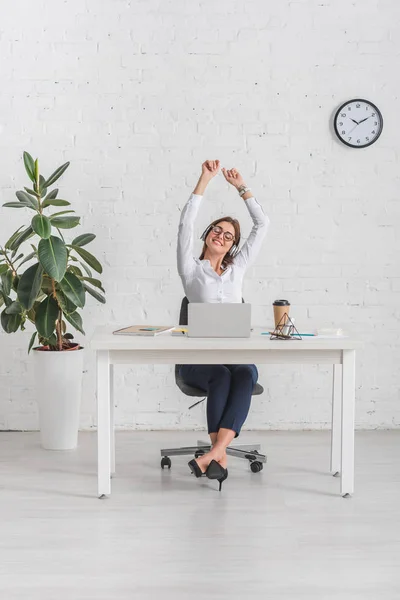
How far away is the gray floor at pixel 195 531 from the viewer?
235cm

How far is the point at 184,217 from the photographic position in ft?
12.1

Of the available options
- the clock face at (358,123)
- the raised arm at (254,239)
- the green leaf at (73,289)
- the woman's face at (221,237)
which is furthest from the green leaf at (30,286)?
the clock face at (358,123)

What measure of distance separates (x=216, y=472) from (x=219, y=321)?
639 millimetres

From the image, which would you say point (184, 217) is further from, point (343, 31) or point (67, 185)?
point (343, 31)

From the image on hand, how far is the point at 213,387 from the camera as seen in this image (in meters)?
3.47

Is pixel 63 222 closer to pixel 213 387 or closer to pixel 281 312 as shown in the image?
pixel 213 387

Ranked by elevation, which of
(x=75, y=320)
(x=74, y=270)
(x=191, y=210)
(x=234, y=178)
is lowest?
(x=75, y=320)

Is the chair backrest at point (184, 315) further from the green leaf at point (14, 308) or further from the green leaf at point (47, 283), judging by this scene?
the green leaf at point (14, 308)

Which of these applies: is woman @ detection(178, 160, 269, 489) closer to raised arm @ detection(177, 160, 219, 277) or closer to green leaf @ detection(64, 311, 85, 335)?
raised arm @ detection(177, 160, 219, 277)

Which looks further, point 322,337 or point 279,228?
point 279,228

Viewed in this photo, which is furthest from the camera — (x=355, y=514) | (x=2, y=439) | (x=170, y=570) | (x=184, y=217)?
(x=2, y=439)

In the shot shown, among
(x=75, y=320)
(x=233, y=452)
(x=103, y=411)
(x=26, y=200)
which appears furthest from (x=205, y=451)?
(x=26, y=200)

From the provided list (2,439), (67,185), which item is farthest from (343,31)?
(2,439)

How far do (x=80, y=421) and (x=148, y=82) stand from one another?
79.7 inches
